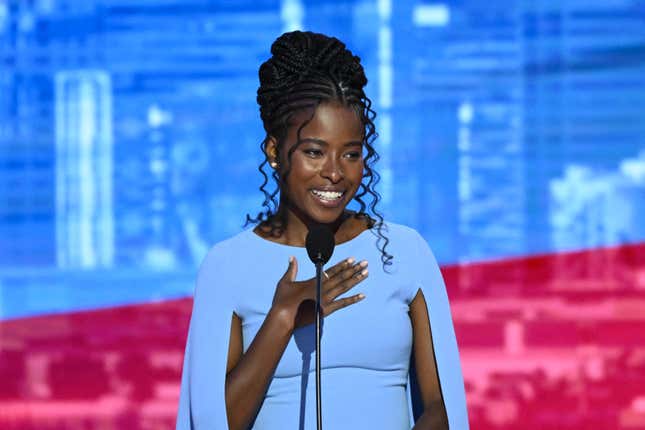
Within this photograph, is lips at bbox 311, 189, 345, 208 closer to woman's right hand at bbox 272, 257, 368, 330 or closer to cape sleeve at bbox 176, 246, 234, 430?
woman's right hand at bbox 272, 257, 368, 330

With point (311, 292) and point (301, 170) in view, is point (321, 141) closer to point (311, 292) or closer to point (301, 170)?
point (301, 170)

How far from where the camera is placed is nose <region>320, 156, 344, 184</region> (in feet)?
5.24

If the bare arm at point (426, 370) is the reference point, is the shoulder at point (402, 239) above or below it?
above

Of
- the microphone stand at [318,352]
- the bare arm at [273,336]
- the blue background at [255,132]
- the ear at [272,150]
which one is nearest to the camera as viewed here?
the microphone stand at [318,352]

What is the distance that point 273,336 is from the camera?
157 centimetres

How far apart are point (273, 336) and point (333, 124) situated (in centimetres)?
33

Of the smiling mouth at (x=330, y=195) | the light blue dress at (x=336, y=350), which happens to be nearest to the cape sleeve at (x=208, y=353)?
the light blue dress at (x=336, y=350)

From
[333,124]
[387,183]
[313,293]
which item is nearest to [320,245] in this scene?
[313,293]

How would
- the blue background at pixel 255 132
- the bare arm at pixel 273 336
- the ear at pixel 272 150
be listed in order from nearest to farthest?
1. the bare arm at pixel 273 336
2. the ear at pixel 272 150
3. the blue background at pixel 255 132

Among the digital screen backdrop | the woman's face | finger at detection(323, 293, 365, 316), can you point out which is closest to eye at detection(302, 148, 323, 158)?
the woman's face

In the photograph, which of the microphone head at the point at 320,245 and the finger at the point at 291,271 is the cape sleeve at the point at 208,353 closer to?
the finger at the point at 291,271

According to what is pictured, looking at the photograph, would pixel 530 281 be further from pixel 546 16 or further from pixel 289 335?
pixel 289 335

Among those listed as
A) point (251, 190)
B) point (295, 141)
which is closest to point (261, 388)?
point (295, 141)

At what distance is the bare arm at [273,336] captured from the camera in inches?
62.0
